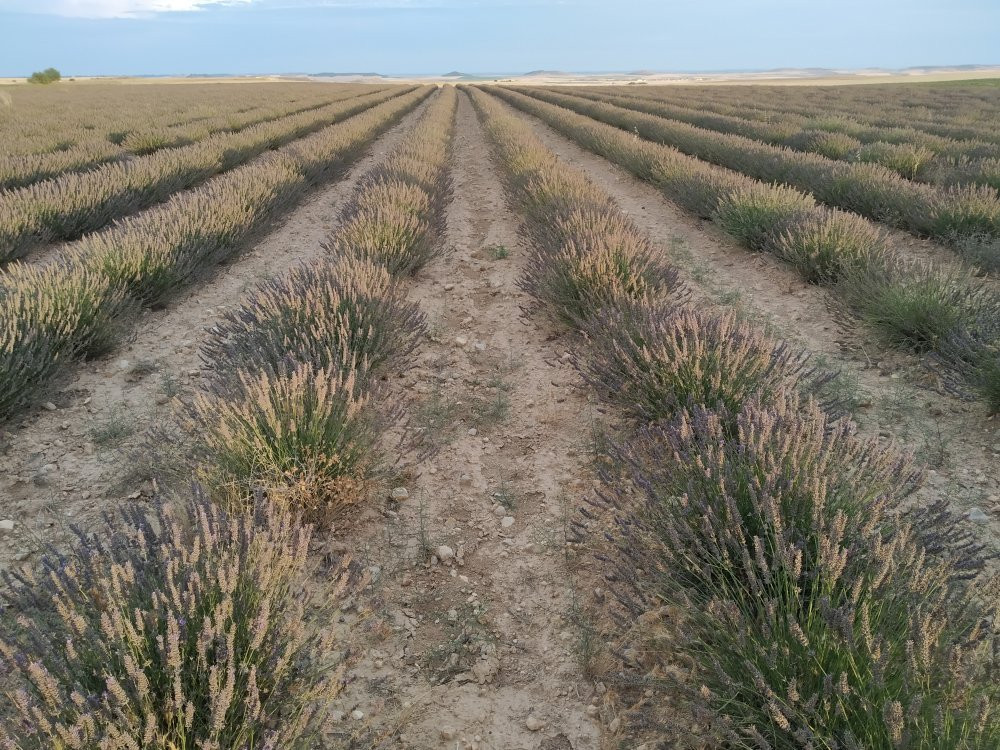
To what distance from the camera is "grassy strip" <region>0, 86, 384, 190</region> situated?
9.62m

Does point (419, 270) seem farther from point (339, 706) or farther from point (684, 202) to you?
point (339, 706)

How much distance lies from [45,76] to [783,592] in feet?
277

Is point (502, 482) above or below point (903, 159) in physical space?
below

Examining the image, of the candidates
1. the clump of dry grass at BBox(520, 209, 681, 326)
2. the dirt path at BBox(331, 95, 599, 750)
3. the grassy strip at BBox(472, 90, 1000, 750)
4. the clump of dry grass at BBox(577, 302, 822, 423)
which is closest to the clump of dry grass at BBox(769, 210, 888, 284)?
the clump of dry grass at BBox(520, 209, 681, 326)

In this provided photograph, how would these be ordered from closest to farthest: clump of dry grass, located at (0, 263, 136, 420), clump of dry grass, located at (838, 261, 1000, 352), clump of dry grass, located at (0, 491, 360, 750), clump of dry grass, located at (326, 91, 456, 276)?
clump of dry grass, located at (0, 491, 360, 750) → clump of dry grass, located at (0, 263, 136, 420) → clump of dry grass, located at (838, 261, 1000, 352) → clump of dry grass, located at (326, 91, 456, 276)

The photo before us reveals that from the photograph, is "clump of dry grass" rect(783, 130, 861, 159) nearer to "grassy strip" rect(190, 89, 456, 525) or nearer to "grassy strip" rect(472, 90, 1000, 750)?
"grassy strip" rect(190, 89, 456, 525)

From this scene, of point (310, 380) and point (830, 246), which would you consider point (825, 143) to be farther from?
point (310, 380)

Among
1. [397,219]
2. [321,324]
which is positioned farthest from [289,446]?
[397,219]

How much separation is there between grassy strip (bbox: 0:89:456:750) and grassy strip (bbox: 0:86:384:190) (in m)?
9.19

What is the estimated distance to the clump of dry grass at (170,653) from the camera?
4.42 ft

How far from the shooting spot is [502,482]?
324 centimetres

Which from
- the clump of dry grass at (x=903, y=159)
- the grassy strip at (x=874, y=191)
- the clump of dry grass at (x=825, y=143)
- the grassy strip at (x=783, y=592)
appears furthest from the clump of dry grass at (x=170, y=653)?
the clump of dry grass at (x=825, y=143)

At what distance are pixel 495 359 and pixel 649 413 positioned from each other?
70.1 inches

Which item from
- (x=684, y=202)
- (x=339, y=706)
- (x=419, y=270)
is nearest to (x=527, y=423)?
(x=339, y=706)
